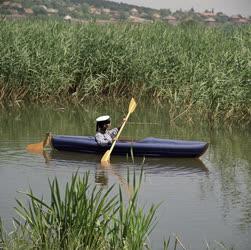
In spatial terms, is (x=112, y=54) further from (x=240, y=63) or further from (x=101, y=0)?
(x=101, y=0)

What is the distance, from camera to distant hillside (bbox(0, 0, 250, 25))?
52.5 meters

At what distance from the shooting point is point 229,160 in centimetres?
1388

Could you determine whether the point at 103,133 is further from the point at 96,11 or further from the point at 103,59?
the point at 96,11

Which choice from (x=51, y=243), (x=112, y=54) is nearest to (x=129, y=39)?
(x=112, y=54)

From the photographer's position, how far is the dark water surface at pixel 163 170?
9602mm

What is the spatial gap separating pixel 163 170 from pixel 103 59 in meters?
7.96

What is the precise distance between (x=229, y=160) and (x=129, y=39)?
784 centimetres

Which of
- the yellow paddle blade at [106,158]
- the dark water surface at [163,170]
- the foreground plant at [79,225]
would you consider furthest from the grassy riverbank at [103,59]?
the foreground plant at [79,225]

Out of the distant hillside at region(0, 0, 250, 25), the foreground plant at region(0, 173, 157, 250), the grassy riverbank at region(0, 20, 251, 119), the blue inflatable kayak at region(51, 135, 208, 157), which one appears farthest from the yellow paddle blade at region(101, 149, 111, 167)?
the distant hillside at region(0, 0, 250, 25)

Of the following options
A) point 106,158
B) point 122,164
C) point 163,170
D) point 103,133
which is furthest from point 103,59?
point 163,170

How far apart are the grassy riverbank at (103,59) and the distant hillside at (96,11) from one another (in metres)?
24.7

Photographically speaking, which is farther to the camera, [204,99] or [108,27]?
[108,27]

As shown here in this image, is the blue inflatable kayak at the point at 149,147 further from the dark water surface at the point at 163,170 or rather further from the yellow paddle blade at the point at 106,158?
the yellow paddle blade at the point at 106,158

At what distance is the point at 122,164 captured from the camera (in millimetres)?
13594
